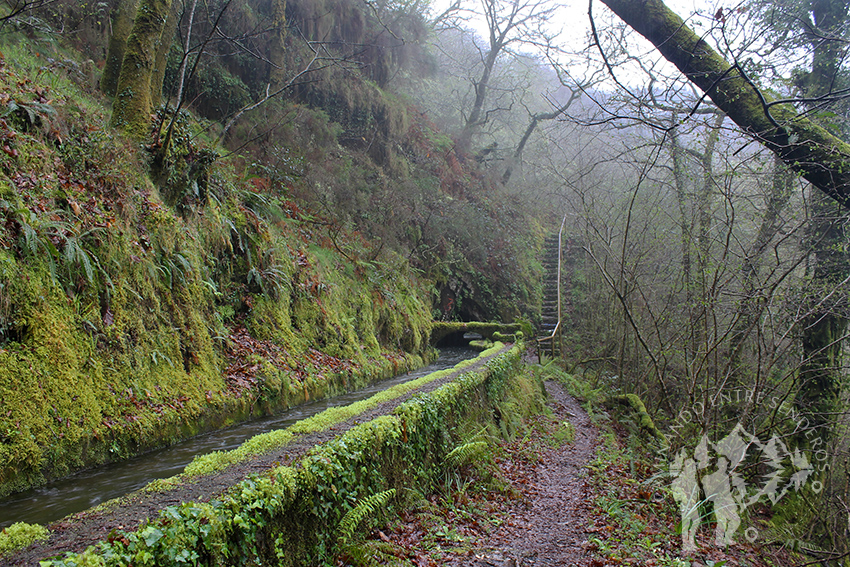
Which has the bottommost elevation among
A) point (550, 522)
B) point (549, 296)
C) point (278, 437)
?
point (550, 522)

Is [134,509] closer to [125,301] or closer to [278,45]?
[125,301]

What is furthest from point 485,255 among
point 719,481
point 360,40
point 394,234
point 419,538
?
point 419,538

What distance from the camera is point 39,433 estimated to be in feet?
13.6

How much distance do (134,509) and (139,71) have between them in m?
7.03

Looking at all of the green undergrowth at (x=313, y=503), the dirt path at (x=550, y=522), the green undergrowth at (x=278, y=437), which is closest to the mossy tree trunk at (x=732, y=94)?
the dirt path at (x=550, y=522)

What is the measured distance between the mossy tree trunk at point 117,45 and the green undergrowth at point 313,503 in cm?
820

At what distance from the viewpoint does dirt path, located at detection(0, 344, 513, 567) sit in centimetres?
235

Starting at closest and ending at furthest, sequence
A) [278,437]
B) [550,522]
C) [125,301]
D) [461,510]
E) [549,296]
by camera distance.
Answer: [278,437] < [461,510] < [550,522] < [125,301] < [549,296]

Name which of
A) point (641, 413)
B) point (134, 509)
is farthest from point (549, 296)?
point (134, 509)

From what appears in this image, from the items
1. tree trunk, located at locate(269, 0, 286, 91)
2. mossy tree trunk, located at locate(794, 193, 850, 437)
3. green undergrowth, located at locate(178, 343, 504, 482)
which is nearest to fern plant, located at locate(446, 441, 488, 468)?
green undergrowth, located at locate(178, 343, 504, 482)

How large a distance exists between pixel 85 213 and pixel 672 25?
6.77 metres

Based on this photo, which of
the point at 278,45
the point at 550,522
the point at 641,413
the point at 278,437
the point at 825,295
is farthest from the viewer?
the point at 278,45

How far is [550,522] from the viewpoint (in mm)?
5340

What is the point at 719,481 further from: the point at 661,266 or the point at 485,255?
the point at 485,255
